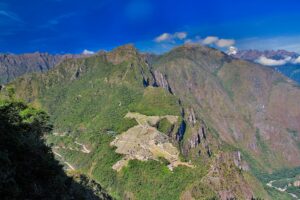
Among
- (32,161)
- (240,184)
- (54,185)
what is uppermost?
(32,161)

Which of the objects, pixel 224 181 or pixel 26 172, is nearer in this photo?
pixel 26 172

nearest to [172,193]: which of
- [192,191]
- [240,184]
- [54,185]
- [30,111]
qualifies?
[192,191]

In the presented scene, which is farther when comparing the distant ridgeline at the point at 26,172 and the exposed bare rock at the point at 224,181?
the exposed bare rock at the point at 224,181

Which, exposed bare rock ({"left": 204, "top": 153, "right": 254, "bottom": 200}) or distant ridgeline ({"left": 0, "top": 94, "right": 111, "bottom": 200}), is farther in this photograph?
exposed bare rock ({"left": 204, "top": 153, "right": 254, "bottom": 200})

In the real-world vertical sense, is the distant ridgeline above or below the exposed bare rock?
above

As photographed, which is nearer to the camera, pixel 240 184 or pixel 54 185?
pixel 54 185

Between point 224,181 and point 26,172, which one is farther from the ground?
point 26,172

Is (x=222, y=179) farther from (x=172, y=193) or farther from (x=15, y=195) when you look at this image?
(x=15, y=195)

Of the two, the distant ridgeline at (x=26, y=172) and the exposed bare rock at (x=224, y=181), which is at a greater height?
the distant ridgeline at (x=26, y=172)

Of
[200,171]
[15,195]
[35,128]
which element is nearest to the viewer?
[15,195]

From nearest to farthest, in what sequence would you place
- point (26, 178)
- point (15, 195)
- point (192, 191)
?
point (15, 195)
point (26, 178)
point (192, 191)

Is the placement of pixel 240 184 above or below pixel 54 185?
below
